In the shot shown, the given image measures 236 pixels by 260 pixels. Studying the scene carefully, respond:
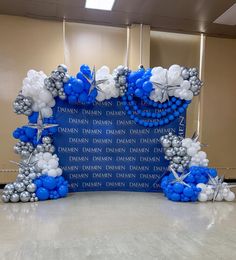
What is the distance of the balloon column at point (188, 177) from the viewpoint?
3.52 metres

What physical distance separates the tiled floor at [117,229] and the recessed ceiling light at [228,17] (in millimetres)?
3451

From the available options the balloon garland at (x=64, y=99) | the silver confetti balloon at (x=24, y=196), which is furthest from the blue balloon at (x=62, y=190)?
the silver confetti balloon at (x=24, y=196)

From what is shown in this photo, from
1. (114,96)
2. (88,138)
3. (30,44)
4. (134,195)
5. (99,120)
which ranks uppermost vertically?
(30,44)

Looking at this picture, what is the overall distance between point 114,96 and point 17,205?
6.24ft

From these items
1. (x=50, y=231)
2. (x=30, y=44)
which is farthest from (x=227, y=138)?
(x=50, y=231)

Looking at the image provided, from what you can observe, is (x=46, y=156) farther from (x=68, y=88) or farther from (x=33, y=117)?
(x=68, y=88)

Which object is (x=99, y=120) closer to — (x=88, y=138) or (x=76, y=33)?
(x=88, y=138)

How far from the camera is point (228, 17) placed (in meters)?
5.24

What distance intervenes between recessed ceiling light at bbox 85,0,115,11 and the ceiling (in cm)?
8

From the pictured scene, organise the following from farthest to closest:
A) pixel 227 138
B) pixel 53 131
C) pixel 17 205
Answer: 1. pixel 227 138
2. pixel 53 131
3. pixel 17 205

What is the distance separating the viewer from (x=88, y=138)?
394cm

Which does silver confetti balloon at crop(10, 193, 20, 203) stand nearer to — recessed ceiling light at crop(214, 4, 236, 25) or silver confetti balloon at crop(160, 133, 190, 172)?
silver confetti balloon at crop(160, 133, 190, 172)

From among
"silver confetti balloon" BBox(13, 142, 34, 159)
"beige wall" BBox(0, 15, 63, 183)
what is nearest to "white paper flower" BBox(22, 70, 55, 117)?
"silver confetti balloon" BBox(13, 142, 34, 159)

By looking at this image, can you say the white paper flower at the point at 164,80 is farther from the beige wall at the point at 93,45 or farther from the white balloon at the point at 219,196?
the beige wall at the point at 93,45
